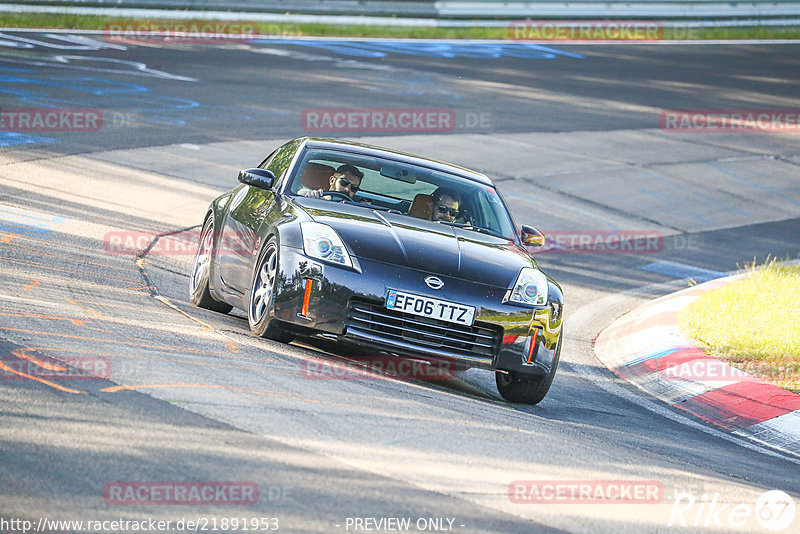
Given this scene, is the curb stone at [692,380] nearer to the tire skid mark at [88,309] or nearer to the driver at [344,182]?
the driver at [344,182]

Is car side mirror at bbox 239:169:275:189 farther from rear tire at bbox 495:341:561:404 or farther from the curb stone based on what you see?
the curb stone

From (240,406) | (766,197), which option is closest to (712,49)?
(766,197)

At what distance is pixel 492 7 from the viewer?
32.8m

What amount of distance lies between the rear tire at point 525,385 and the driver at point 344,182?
183cm

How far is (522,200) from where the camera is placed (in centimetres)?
1647

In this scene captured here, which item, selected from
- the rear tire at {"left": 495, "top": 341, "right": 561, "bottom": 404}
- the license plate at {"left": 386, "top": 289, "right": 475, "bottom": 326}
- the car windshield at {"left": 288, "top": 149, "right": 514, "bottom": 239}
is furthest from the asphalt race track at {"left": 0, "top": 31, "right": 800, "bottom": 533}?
the car windshield at {"left": 288, "top": 149, "right": 514, "bottom": 239}

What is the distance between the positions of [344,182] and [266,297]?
137 cm

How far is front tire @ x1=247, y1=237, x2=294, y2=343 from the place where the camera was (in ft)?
23.7

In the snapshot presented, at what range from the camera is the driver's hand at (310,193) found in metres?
8.16

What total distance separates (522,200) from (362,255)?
969 cm

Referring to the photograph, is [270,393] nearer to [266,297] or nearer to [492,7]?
[266,297]

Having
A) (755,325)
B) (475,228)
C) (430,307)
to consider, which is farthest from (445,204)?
(755,325)

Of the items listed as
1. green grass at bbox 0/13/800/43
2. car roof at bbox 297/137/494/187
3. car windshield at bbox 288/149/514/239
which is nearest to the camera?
car windshield at bbox 288/149/514/239

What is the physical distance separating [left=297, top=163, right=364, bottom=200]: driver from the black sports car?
0.01 m
